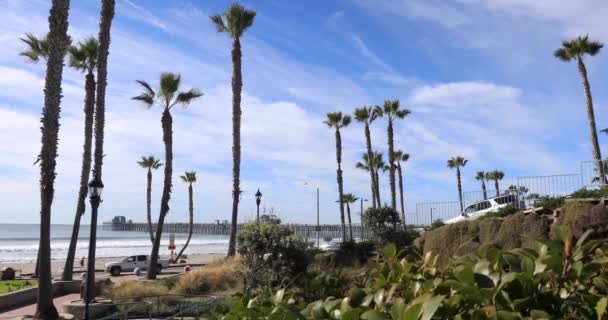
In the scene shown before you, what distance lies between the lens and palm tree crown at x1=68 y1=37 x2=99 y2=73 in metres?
27.5

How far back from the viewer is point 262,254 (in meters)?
16.9

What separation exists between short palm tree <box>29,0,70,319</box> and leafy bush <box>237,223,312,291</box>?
17.3ft

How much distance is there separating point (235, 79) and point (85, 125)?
307 inches

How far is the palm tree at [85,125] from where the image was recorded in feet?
79.5

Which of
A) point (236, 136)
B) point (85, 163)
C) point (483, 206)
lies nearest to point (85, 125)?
point (85, 163)

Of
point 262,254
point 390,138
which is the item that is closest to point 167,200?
point 262,254

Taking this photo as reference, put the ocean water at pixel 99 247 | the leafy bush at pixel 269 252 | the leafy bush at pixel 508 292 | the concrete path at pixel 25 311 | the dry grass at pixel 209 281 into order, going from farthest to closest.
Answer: the ocean water at pixel 99 247 < the dry grass at pixel 209 281 < the concrete path at pixel 25 311 < the leafy bush at pixel 269 252 < the leafy bush at pixel 508 292

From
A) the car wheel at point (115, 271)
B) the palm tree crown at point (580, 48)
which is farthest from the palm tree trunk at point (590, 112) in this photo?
the car wheel at point (115, 271)

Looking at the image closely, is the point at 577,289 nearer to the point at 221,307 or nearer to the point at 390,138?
the point at 221,307

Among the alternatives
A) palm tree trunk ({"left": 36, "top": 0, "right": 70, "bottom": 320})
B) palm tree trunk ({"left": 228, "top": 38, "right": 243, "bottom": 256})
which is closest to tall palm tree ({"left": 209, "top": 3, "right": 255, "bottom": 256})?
palm tree trunk ({"left": 228, "top": 38, "right": 243, "bottom": 256})

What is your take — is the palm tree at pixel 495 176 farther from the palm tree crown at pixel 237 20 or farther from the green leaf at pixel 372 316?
the green leaf at pixel 372 316

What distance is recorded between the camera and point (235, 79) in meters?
29.5

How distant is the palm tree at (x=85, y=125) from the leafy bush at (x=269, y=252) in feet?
33.3

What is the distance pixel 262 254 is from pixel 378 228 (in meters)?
9.98
